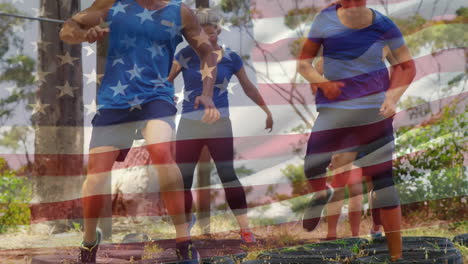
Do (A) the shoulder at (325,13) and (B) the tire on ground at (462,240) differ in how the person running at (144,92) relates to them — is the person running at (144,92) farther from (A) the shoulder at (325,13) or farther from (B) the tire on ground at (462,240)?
(B) the tire on ground at (462,240)

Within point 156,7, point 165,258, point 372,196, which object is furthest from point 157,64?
point 372,196

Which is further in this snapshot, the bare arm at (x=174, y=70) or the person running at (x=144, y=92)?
the bare arm at (x=174, y=70)

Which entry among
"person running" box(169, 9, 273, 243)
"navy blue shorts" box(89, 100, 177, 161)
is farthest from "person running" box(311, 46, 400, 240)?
"navy blue shorts" box(89, 100, 177, 161)

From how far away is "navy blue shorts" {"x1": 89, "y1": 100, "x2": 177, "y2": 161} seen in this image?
3.09 m

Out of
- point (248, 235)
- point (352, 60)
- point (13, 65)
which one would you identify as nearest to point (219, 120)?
point (248, 235)

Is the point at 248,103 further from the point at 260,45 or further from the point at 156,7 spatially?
the point at 156,7

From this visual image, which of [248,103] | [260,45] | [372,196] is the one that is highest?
[260,45]

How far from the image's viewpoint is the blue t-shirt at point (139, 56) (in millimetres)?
3033

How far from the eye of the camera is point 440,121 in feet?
11.1

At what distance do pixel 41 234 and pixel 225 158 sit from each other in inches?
38.6

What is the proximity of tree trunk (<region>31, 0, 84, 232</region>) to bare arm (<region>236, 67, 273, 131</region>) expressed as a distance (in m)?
0.72

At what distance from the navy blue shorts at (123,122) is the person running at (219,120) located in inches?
4.9

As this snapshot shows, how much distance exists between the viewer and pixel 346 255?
3566 millimetres
